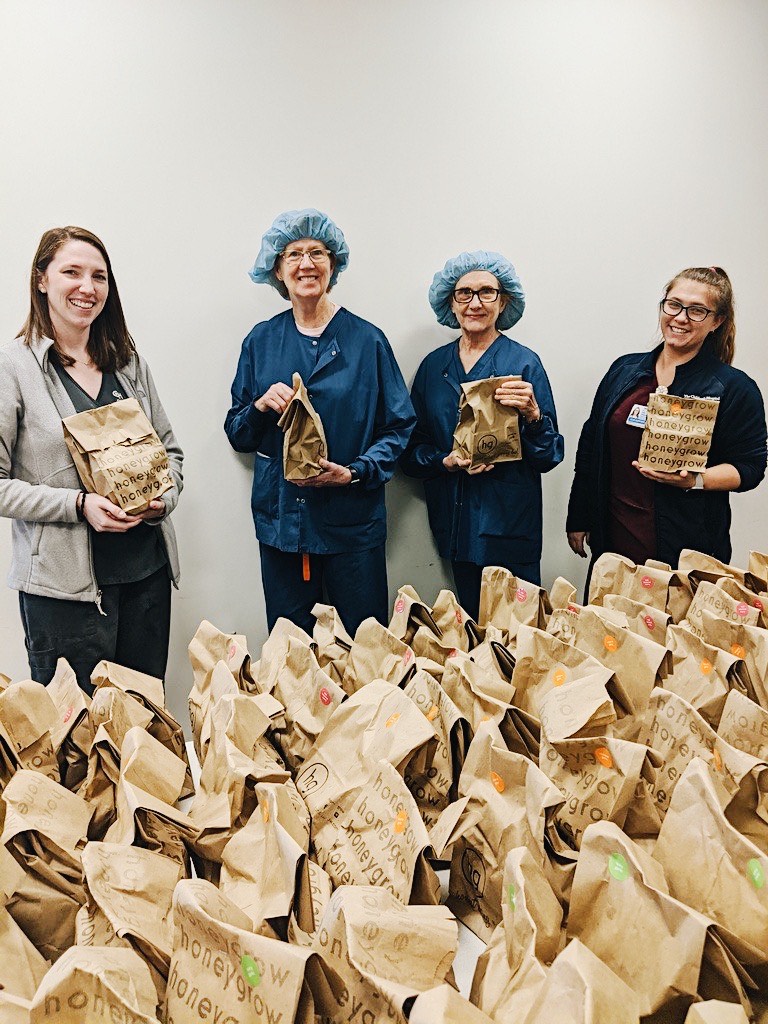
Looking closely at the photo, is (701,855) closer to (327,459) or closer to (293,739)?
(293,739)

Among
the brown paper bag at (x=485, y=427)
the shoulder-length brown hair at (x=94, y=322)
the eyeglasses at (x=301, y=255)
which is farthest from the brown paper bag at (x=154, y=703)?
the eyeglasses at (x=301, y=255)

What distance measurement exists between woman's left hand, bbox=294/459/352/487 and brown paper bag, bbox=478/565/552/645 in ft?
2.51

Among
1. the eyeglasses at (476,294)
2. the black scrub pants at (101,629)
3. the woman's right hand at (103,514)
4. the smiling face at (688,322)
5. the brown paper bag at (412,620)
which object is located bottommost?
the black scrub pants at (101,629)

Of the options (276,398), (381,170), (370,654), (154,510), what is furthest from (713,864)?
(381,170)

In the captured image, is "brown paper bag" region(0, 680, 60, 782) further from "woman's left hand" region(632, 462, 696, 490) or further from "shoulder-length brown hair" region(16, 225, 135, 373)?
A: "woman's left hand" region(632, 462, 696, 490)

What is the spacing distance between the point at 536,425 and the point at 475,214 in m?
0.96

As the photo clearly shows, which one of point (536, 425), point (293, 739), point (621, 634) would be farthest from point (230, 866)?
point (536, 425)

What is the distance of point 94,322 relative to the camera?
7.09 feet

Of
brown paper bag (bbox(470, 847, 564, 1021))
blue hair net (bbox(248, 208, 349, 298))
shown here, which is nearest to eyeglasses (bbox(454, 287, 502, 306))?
blue hair net (bbox(248, 208, 349, 298))

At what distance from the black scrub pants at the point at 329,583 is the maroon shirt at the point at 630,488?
0.81m

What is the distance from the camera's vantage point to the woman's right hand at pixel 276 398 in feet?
8.35

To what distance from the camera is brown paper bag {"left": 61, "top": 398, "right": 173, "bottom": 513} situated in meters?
2.01

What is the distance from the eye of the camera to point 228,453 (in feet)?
9.85

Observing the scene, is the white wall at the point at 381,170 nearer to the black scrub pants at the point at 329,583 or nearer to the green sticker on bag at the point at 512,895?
the black scrub pants at the point at 329,583
